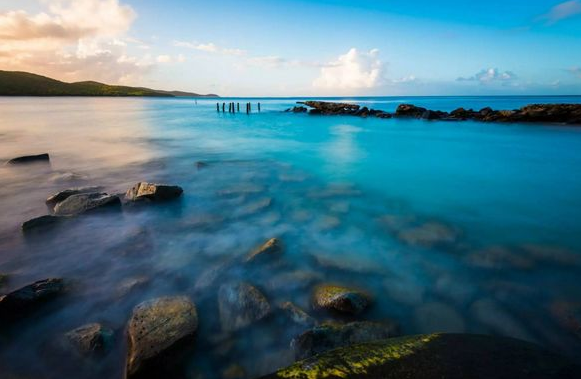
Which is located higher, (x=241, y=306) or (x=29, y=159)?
(x=29, y=159)

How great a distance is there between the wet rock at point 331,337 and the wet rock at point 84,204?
274 inches

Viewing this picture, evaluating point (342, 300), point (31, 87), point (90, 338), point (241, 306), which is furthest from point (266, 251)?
point (31, 87)

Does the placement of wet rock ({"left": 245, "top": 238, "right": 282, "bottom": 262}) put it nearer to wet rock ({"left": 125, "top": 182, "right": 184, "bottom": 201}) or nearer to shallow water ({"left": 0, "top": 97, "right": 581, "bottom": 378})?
shallow water ({"left": 0, "top": 97, "right": 581, "bottom": 378})

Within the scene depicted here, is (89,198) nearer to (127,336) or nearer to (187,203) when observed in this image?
(187,203)

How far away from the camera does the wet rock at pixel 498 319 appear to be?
14.5 ft

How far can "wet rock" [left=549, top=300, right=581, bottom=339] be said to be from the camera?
447 centimetres

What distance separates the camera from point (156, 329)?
3.89m

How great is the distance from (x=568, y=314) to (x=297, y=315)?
422cm

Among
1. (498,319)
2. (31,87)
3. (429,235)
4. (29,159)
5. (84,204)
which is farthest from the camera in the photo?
(31,87)

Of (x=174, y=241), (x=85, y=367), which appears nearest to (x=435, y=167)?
(x=174, y=241)

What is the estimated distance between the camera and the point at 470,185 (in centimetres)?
1247

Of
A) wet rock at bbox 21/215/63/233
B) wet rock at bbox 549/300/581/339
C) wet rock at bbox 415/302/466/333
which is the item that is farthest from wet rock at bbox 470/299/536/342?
wet rock at bbox 21/215/63/233

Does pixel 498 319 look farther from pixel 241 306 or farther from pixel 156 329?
pixel 156 329

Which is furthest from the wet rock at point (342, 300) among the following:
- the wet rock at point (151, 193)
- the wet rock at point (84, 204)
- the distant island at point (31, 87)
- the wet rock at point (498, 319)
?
the distant island at point (31, 87)
